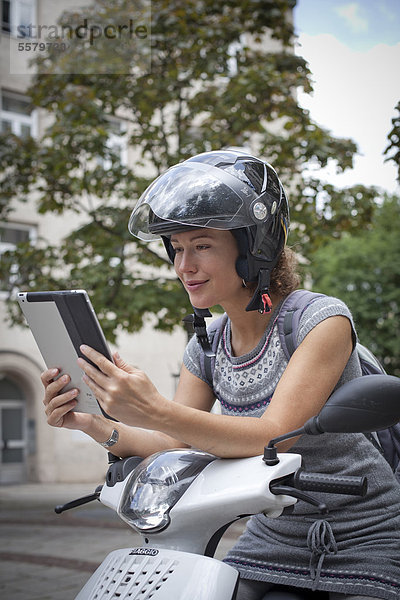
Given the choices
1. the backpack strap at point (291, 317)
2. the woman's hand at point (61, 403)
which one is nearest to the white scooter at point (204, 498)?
the woman's hand at point (61, 403)

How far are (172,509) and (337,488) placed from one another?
0.36m

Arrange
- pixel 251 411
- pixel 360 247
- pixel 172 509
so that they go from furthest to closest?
pixel 360 247 < pixel 251 411 < pixel 172 509

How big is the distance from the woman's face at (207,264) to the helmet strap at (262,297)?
65mm

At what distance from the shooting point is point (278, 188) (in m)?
2.07

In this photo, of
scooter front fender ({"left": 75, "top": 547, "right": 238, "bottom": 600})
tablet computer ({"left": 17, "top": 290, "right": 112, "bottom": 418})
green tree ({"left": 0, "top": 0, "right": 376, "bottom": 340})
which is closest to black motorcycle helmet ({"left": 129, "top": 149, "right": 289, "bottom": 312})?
tablet computer ({"left": 17, "top": 290, "right": 112, "bottom": 418})

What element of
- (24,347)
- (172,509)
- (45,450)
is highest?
(172,509)

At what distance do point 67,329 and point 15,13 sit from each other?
65.4ft

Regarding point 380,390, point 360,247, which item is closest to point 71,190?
point 380,390

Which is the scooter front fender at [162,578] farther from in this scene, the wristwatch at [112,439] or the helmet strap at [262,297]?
the helmet strap at [262,297]

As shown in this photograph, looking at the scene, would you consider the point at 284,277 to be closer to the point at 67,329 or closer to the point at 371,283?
the point at 67,329

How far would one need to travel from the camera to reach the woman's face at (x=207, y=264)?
191 centimetres

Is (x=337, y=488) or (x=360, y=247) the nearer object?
(x=337, y=488)

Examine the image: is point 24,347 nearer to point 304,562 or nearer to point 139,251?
point 139,251

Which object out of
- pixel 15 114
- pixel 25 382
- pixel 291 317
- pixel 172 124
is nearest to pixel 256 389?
pixel 291 317
